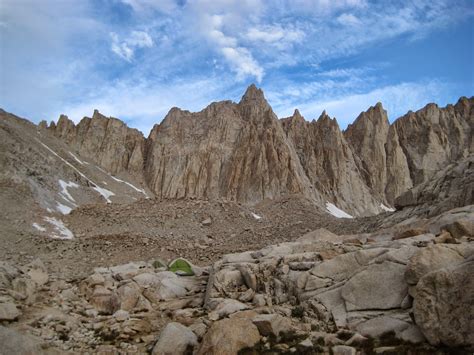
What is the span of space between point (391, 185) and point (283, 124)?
1467 inches

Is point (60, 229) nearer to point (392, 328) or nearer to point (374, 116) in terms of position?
point (392, 328)

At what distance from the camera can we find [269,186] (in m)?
93.8

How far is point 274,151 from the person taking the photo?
98125 millimetres

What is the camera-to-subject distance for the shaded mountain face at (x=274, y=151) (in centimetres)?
9888

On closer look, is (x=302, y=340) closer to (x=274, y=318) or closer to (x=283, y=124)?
(x=274, y=318)

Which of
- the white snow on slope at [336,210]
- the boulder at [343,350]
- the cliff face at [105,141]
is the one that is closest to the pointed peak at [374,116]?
the white snow on slope at [336,210]

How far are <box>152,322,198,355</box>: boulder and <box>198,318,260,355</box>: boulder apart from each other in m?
0.70

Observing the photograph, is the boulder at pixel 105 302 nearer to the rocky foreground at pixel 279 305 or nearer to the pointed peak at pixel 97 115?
the rocky foreground at pixel 279 305

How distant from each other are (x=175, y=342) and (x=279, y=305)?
390 cm

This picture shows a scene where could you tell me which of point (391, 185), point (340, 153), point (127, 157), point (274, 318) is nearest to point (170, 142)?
point (127, 157)

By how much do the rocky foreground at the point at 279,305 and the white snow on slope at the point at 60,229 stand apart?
1715 cm

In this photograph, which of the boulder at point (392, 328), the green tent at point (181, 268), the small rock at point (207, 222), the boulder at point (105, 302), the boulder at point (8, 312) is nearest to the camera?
the boulder at point (392, 328)

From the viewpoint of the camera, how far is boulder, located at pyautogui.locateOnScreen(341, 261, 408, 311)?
1072cm

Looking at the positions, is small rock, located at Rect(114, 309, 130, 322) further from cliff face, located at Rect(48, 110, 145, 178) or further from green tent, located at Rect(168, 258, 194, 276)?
cliff face, located at Rect(48, 110, 145, 178)
